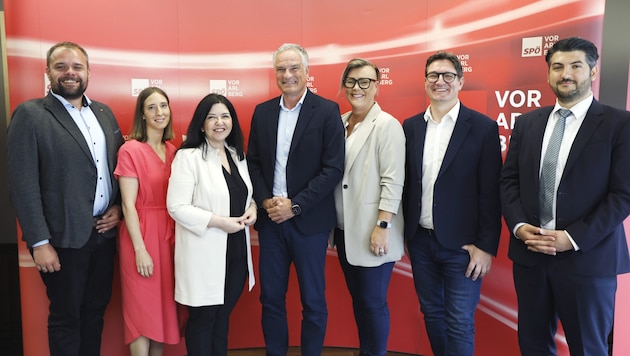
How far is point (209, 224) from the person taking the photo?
2387mm

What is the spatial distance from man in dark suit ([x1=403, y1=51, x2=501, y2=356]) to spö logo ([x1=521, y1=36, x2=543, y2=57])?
0.81 meters

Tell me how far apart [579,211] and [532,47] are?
131 cm

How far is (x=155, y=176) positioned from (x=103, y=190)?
1.05 feet

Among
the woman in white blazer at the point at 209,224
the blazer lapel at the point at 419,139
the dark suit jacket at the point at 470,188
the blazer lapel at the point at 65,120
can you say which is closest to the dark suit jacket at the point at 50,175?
→ the blazer lapel at the point at 65,120

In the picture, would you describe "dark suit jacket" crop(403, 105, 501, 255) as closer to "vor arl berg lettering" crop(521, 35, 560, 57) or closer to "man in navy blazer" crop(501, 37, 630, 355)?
"man in navy blazer" crop(501, 37, 630, 355)

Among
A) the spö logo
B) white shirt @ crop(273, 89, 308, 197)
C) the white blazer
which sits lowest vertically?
the white blazer

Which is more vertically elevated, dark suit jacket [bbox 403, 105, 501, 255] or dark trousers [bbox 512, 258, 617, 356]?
dark suit jacket [bbox 403, 105, 501, 255]

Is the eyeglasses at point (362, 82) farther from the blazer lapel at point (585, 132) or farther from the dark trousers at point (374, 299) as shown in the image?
the blazer lapel at point (585, 132)

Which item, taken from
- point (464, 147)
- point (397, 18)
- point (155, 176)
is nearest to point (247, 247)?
point (155, 176)

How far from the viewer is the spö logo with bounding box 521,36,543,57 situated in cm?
287

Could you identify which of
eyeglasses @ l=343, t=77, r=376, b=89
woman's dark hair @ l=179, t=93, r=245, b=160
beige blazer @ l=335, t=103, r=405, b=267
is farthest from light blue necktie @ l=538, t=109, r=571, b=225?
woman's dark hair @ l=179, t=93, r=245, b=160

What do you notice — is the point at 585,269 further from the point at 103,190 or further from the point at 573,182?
the point at 103,190

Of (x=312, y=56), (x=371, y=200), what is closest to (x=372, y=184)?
(x=371, y=200)

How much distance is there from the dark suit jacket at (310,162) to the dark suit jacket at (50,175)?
3.15 ft
